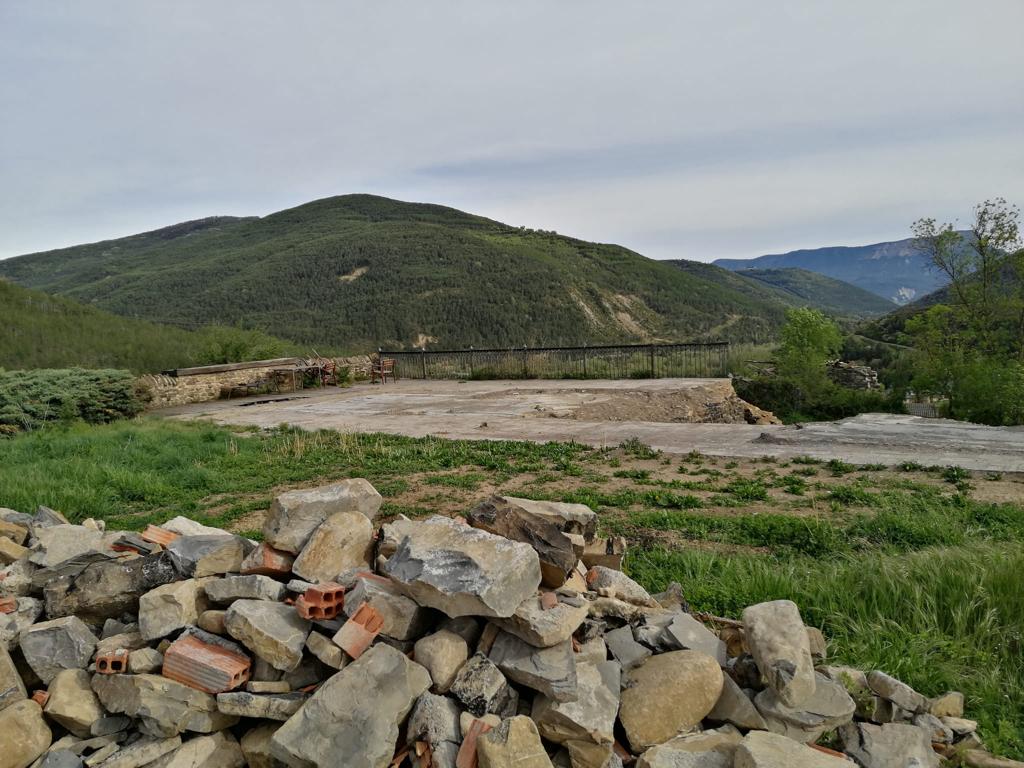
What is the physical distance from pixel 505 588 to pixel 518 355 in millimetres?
18298

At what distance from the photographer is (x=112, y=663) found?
2.67 metres

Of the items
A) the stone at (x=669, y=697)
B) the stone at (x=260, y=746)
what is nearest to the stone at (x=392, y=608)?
the stone at (x=260, y=746)

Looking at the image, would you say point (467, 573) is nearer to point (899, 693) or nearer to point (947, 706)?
point (899, 693)

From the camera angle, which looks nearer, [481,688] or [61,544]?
[481,688]

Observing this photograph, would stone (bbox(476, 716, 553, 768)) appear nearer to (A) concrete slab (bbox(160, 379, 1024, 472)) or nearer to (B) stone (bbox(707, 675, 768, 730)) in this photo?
(B) stone (bbox(707, 675, 768, 730))

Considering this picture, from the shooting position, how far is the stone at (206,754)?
2.38 meters

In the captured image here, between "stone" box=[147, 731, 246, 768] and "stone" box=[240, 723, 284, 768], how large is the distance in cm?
3

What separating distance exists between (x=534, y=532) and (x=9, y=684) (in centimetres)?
241

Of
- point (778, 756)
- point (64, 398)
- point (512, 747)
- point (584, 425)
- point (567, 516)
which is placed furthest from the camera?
point (64, 398)

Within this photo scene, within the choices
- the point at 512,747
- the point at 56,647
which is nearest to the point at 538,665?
the point at 512,747

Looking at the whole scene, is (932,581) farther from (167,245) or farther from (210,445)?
Answer: (167,245)

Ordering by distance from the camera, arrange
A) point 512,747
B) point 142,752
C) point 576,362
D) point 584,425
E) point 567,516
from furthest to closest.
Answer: point 576,362 → point 584,425 → point 567,516 → point 142,752 → point 512,747

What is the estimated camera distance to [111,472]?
7.08 metres

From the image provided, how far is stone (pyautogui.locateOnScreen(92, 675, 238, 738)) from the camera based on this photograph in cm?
244
